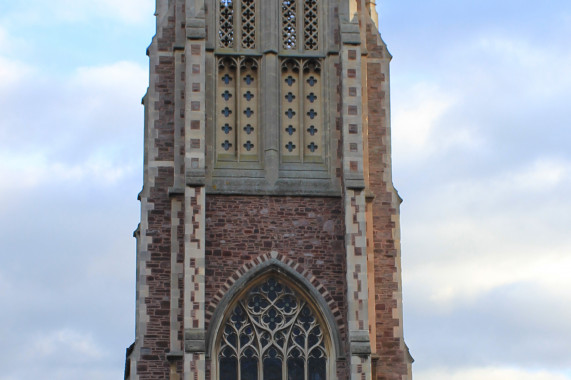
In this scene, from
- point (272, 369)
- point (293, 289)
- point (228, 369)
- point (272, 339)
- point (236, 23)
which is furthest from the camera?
point (236, 23)

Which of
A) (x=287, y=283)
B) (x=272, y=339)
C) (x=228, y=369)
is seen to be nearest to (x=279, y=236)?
(x=287, y=283)

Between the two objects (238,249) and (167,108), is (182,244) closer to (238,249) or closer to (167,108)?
(238,249)

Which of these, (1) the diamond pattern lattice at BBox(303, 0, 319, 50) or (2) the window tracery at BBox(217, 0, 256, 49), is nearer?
(2) the window tracery at BBox(217, 0, 256, 49)

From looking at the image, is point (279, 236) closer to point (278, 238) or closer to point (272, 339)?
point (278, 238)

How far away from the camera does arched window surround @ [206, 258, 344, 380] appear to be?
114 ft

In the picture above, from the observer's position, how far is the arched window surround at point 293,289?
3462 centimetres

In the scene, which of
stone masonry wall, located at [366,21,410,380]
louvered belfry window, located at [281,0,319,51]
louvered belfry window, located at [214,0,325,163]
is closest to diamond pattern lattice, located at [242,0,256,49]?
louvered belfry window, located at [214,0,325,163]

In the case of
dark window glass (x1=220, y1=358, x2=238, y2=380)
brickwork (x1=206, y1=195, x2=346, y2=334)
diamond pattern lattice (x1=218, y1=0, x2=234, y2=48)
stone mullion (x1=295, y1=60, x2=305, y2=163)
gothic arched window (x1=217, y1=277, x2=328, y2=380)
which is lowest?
dark window glass (x1=220, y1=358, x2=238, y2=380)

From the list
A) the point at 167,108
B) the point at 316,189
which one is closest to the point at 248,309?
the point at 316,189

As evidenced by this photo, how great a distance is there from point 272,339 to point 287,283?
147 centimetres

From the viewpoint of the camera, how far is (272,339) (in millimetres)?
35125

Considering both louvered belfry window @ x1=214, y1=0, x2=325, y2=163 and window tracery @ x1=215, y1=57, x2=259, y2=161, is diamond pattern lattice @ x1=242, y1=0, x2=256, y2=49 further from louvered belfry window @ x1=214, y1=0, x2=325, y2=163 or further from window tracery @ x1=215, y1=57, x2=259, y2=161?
window tracery @ x1=215, y1=57, x2=259, y2=161

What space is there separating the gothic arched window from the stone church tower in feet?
0.11

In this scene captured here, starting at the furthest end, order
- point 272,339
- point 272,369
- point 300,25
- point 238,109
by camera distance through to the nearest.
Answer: point 300,25
point 238,109
point 272,339
point 272,369
